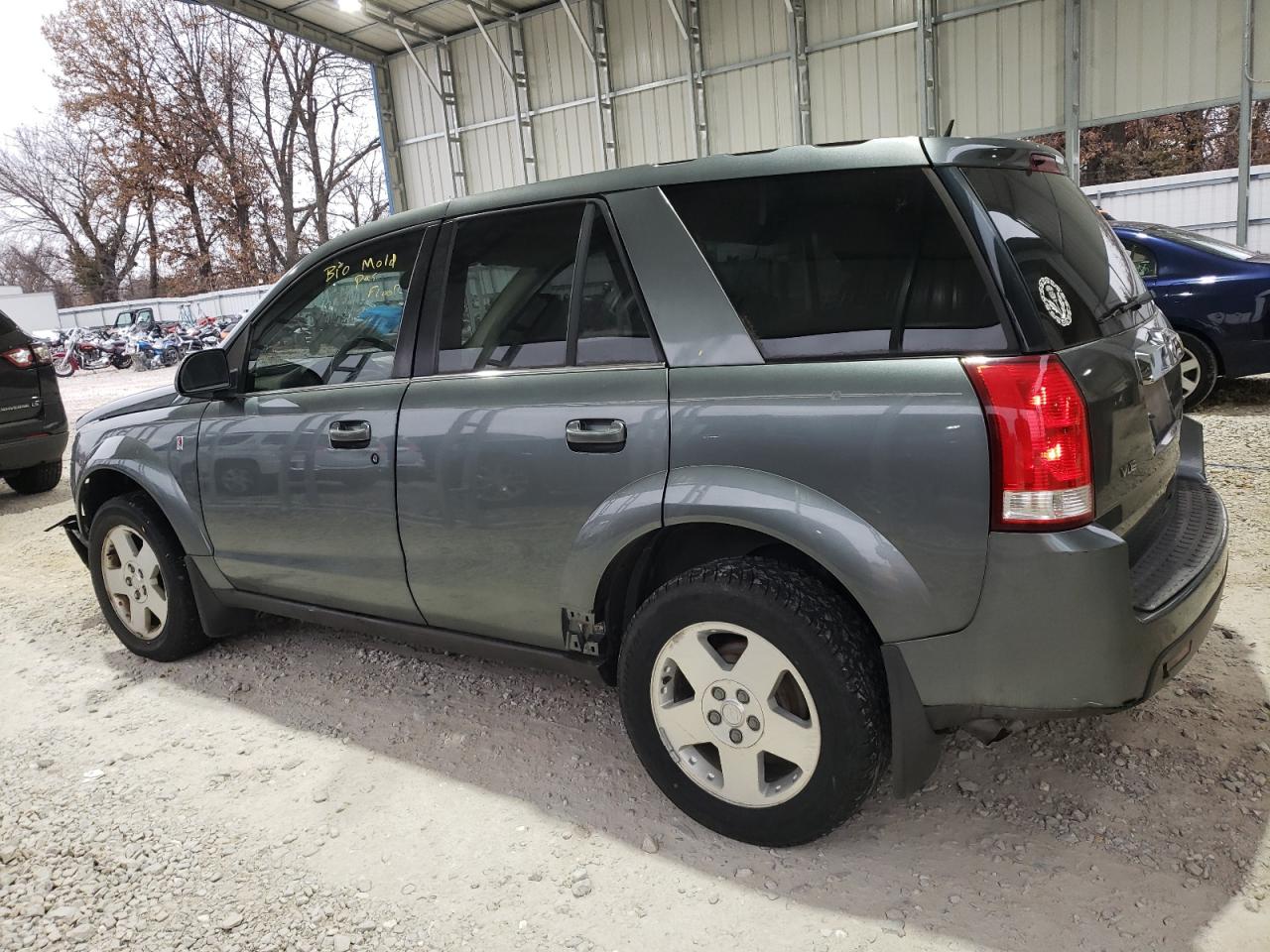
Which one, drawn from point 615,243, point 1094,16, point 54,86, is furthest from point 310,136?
point 615,243

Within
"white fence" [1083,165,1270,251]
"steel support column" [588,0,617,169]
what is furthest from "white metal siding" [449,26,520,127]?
"white fence" [1083,165,1270,251]

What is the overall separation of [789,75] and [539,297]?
1309cm

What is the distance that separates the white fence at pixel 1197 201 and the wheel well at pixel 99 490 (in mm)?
Result: 11837

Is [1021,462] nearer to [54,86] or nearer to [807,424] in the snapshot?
[807,424]

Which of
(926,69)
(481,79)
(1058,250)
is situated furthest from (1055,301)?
(481,79)

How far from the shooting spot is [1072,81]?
12.0m

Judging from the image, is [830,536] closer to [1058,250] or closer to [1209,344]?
[1058,250]

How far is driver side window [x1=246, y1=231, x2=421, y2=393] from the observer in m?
3.12

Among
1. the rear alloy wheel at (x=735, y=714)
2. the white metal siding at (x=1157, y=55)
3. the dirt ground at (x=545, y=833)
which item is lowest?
the dirt ground at (x=545, y=833)

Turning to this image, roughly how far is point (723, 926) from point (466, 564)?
4.15 ft

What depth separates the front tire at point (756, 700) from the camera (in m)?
2.19

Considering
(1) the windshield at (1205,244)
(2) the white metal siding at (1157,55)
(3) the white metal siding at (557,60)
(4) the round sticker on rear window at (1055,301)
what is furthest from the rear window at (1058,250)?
(3) the white metal siding at (557,60)

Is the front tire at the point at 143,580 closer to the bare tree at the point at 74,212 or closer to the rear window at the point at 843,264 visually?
the rear window at the point at 843,264

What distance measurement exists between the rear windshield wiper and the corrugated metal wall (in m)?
10.2
